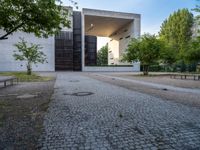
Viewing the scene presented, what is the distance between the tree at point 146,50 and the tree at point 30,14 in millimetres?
20777

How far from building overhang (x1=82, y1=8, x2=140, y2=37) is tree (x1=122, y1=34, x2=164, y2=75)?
21.2 m

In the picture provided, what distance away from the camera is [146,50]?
87.9 feet

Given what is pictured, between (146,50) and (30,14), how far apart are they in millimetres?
21683

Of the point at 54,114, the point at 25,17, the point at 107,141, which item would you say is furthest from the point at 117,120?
the point at 25,17

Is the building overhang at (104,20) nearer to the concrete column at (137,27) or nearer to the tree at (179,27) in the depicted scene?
the concrete column at (137,27)

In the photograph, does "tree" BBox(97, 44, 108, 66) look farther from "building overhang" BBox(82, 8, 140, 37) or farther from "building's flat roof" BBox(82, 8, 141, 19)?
"building's flat roof" BBox(82, 8, 141, 19)

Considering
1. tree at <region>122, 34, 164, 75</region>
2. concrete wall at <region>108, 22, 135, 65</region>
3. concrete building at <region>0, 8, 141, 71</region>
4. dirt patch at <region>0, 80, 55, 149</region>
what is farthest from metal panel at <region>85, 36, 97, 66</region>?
dirt patch at <region>0, 80, 55, 149</region>

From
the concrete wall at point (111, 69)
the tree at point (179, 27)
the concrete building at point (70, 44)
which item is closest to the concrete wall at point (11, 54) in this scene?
the concrete building at point (70, 44)

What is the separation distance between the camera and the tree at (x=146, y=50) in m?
26.8

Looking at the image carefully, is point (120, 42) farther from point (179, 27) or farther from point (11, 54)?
point (11, 54)

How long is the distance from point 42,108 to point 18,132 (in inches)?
88.3

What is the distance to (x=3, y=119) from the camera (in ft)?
16.7

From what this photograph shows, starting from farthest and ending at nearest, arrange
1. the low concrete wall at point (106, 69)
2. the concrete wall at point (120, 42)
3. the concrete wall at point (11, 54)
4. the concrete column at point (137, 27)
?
the concrete wall at point (120, 42) → the concrete column at point (137, 27) → the low concrete wall at point (106, 69) → the concrete wall at point (11, 54)

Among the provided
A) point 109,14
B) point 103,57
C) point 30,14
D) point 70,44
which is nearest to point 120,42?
point 109,14
